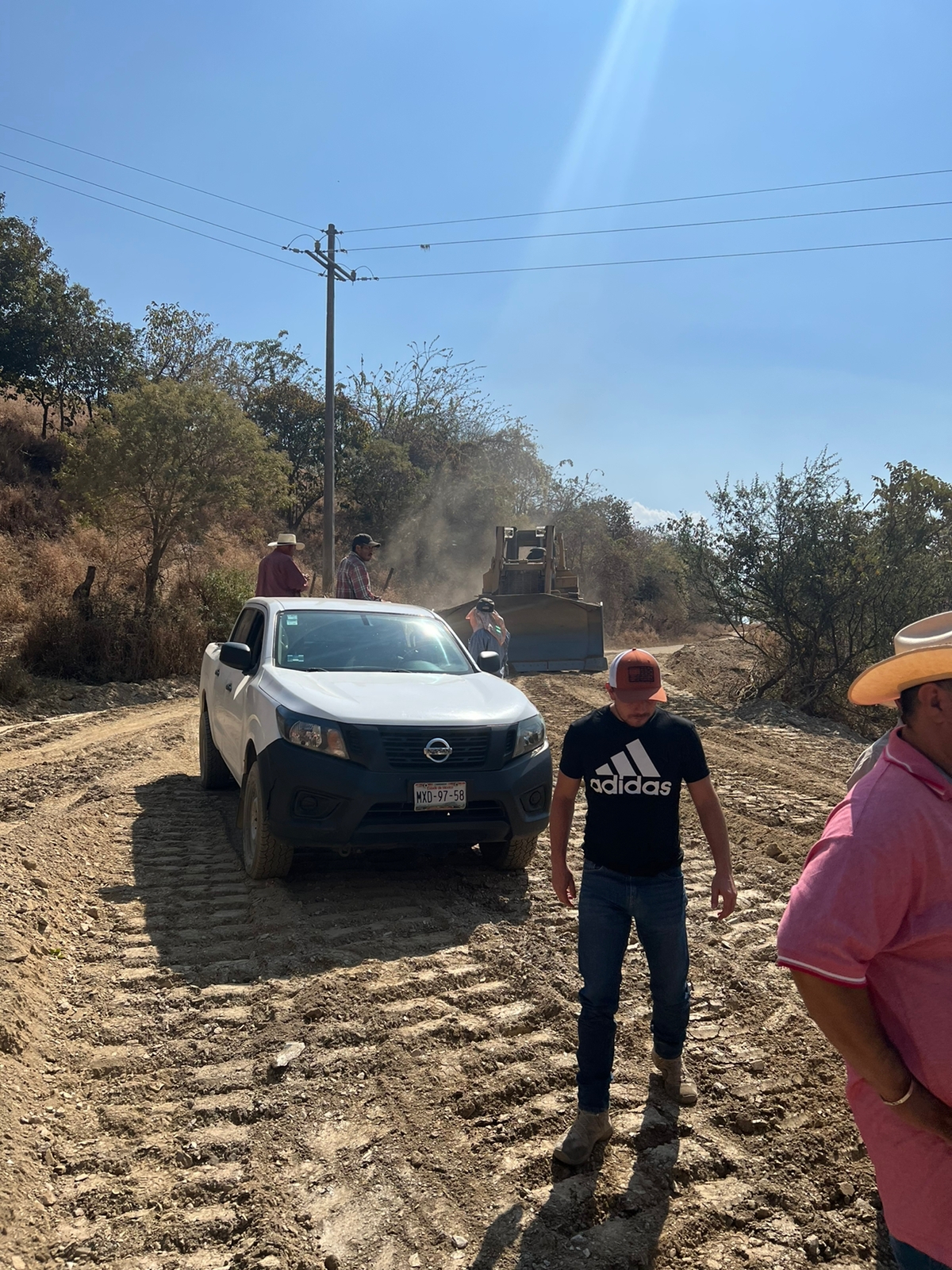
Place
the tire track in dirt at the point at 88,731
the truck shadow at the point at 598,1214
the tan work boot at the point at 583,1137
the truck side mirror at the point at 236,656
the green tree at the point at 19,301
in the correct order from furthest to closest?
1. the green tree at the point at 19,301
2. the tire track in dirt at the point at 88,731
3. the truck side mirror at the point at 236,656
4. the tan work boot at the point at 583,1137
5. the truck shadow at the point at 598,1214

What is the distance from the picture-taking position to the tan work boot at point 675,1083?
3322 millimetres

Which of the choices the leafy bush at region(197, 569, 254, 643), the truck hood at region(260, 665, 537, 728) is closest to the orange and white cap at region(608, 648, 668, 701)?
the truck hood at region(260, 665, 537, 728)

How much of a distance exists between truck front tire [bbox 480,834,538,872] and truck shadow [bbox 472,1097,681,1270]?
2508 millimetres

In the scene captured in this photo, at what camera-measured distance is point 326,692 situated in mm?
5531

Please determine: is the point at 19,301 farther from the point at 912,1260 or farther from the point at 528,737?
the point at 912,1260

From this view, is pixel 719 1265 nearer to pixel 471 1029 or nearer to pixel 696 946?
pixel 471 1029

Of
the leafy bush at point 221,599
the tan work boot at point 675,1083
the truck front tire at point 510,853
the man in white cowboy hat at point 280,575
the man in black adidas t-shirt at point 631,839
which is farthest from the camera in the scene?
the leafy bush at point 221,599

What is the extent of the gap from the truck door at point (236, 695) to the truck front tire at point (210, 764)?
17.8 inches

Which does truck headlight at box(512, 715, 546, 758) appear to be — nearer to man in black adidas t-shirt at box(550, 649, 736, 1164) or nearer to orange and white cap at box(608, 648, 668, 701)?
man in black adidas t-shirt at box(550, 649, 736, 1164)

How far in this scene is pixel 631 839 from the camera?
3.15m

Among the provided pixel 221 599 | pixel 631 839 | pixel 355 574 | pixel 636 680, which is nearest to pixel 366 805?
pixel 631 839

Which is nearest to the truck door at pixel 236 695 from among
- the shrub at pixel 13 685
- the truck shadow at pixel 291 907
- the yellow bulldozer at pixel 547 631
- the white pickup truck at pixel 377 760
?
the white pickup truck at pixel 377 760

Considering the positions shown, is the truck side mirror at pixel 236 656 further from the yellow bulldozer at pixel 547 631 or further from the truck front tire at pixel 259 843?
the yellow bulldozer at pixel 547 631

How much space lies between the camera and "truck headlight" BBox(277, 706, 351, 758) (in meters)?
5.10
